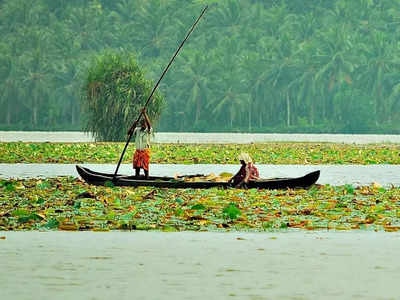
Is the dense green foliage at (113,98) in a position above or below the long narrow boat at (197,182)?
above

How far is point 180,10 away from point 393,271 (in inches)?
4514

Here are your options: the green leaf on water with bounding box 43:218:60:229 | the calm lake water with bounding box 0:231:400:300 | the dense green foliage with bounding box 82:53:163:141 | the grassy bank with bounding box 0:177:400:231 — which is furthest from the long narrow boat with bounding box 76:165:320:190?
the dense green foliage with bounding box 82:53:163:141

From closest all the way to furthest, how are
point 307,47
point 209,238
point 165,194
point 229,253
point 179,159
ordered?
point 229,253 → point 209,238 → point 165,194 → point 179,159 → point 307,47

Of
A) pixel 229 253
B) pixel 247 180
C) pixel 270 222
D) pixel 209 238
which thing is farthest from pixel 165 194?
→ pixel 229 253

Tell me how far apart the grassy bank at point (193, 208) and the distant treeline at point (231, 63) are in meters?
80.2

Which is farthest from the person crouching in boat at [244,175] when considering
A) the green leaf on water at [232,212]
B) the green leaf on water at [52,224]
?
the green leaf on water at [52,224]

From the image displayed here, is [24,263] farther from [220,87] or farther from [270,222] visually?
[220,87]

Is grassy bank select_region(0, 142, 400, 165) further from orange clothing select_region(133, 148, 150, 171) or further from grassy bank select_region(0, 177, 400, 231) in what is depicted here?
grassy bank select_region(0, 177, 400, 231)

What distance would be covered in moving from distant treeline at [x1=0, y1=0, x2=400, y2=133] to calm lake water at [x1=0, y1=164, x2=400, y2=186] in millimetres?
66693

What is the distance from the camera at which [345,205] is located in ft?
53.5

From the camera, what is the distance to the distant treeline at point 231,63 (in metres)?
106

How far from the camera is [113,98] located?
1986 inches

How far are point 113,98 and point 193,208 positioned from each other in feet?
117

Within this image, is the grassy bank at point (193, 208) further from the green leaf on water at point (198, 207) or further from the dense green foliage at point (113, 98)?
the dense green foliage at point (113, 98)
